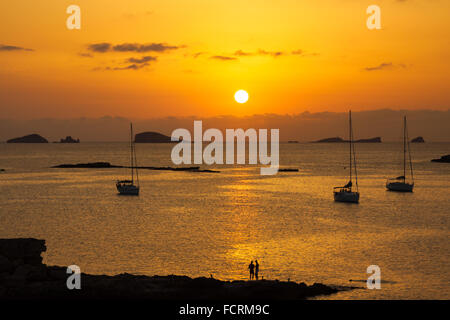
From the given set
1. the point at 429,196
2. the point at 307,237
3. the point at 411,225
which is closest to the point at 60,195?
the point at 307,237

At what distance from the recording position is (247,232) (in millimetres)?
58375

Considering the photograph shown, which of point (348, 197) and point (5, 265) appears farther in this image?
point (348, 197)

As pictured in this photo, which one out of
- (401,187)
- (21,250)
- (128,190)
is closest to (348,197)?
(401,187)

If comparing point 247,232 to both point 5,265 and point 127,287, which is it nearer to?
point 127,287

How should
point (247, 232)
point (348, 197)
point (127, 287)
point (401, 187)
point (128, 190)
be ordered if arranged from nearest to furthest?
point (127, 287) → point (247, 232) → point (348, 197) → point (128, 190) → point (401, 187)

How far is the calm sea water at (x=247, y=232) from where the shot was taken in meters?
39.3

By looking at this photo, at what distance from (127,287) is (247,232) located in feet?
106

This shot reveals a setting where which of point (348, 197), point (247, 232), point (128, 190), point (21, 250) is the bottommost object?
point (247, 232)

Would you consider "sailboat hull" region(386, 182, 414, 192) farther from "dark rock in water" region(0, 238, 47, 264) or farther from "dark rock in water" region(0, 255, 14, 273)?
"dark rock in water" region(0, 255, 14, 273)

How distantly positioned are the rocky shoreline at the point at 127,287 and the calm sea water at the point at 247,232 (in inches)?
A: 176

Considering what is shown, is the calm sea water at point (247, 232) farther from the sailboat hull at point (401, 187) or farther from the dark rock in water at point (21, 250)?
the dark rock in water at point (21, 250)

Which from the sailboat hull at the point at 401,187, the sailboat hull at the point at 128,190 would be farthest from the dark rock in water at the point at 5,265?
the sailboat hull at the point at 401,187

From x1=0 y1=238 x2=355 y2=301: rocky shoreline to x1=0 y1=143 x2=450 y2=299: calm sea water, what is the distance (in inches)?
176
